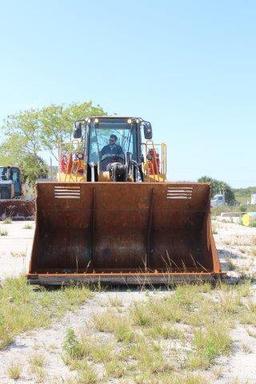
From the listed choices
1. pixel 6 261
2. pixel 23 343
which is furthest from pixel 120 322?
pixel 6 261

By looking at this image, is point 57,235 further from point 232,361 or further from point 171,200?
point 232,361

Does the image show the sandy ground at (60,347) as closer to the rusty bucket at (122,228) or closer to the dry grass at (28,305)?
the dry grass at (28,305)

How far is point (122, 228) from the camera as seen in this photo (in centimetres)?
945

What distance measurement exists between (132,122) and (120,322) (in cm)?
636

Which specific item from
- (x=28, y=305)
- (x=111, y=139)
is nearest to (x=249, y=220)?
(x=111, y=139)

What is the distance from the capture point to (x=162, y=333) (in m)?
5.94

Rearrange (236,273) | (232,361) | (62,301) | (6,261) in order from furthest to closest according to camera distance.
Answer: (6,261) < (236,273) < (62,301) < (232,361)

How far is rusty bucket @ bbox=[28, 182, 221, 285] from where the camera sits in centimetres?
909

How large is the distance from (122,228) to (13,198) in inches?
904

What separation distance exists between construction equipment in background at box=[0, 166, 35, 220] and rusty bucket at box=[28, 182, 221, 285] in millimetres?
17835

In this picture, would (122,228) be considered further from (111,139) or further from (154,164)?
(111,139)

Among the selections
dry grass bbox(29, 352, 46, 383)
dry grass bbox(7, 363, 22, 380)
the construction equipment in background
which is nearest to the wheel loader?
dry grass bbox(29, 352, 46, 383)

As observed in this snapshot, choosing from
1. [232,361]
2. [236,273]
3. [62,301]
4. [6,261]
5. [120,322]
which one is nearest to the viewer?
[232,361]

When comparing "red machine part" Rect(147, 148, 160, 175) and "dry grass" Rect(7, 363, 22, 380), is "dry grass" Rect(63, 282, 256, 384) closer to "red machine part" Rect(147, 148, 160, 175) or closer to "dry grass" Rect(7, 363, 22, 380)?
"dry grass" Rect(7, 363, 22, 380)
